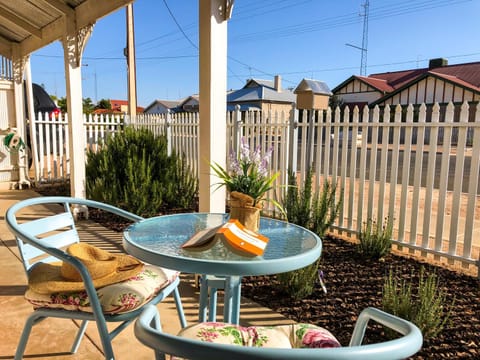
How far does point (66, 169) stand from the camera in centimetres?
867

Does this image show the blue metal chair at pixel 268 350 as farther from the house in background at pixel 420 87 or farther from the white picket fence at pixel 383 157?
the house in background at pixel 420 87

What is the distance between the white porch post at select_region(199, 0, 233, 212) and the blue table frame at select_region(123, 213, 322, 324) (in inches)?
36.6

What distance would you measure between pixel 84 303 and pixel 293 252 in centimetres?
91

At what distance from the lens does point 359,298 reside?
9.70ft

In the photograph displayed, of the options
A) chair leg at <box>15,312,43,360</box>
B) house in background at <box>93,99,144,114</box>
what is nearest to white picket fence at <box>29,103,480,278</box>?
chair leg at <box>15,312,43,360</box>

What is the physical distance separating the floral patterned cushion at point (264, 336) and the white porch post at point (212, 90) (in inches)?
67.8

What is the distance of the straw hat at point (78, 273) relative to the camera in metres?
1.72

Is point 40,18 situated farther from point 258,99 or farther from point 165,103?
point 165,103

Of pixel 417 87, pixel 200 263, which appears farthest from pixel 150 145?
pixel 417 87

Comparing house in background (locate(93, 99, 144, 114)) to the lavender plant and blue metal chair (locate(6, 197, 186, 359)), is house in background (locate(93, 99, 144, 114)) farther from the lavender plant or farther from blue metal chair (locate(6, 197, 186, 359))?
the lavender plant

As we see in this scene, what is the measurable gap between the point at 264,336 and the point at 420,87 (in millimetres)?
29696

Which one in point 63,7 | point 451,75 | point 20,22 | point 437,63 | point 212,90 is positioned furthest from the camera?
point 437,63

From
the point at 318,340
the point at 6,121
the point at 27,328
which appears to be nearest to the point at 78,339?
the point at 27,328

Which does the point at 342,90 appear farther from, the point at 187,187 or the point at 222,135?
the point at 222,135
